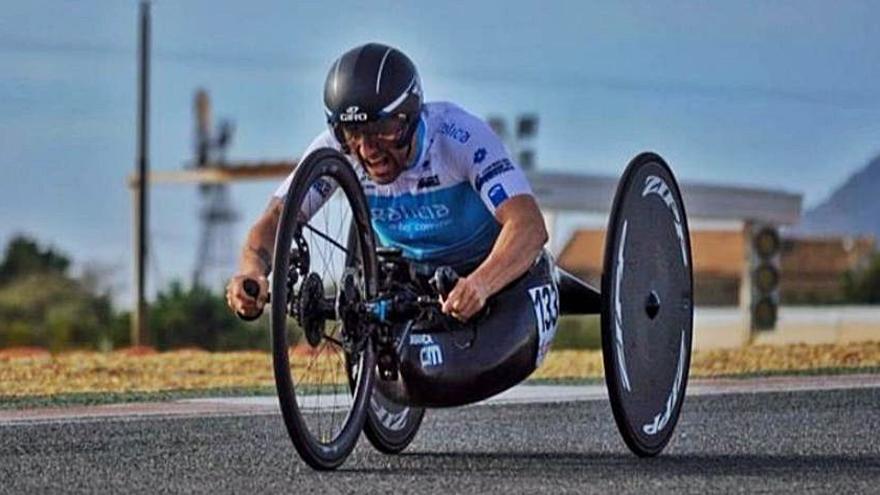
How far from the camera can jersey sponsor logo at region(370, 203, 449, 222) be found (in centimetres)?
1098

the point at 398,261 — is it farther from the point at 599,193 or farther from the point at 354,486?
the point at 599,193

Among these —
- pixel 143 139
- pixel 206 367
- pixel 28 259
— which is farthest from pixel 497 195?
pixel 28 259

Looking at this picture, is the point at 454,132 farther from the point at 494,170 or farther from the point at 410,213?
the point at 410,213

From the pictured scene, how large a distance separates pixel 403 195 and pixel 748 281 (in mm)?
26055

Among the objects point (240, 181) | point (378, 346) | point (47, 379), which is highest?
point (378, 346)

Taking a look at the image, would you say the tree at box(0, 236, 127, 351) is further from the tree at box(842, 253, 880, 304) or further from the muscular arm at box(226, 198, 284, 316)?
the muscular arm at box(226, 198, 284, 316)

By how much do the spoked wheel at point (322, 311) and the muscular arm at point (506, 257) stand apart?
1.44 ft

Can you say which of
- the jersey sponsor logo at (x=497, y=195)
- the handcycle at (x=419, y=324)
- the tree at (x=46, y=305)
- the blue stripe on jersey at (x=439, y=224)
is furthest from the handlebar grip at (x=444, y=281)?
the tree at (x=46, y=305)

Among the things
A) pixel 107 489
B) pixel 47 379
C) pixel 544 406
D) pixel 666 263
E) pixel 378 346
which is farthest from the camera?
pixel 47 379

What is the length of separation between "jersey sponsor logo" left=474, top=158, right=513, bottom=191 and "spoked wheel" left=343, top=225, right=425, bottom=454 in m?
0.57

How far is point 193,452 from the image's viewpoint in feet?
37.0

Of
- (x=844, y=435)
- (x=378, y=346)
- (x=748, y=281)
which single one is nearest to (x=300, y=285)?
(x=378, y=346)

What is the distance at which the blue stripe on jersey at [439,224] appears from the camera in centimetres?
1098

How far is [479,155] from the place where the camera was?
426 inches
